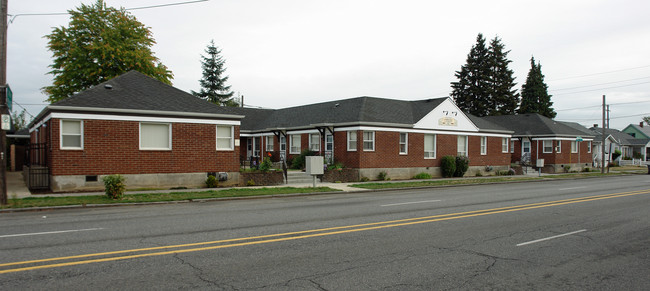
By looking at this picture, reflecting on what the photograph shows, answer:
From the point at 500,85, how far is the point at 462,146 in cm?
3215

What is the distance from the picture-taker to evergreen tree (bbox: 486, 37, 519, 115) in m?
59.7

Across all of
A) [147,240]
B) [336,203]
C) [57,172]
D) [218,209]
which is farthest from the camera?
[57,172]

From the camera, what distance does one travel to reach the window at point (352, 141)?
26.4m

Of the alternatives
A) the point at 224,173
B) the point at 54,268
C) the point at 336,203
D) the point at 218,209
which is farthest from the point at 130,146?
the point at 54,268

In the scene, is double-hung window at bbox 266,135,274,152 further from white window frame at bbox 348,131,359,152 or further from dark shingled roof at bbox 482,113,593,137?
dark shingled roof at bbox 482,113,593,137

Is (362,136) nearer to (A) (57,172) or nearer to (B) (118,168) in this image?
(B) (118,168)

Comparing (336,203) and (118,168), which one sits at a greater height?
(118,168)

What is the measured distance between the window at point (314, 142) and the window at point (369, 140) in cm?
421

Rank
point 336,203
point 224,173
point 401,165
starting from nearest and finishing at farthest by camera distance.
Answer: point 336,203 → point 224,173 → point 401,165

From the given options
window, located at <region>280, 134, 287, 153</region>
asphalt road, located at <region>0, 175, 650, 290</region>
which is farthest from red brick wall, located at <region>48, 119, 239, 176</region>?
window, located at <region>280, 134, 287, 153</region>

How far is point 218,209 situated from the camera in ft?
44.0

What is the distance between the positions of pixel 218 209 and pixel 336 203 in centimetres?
436

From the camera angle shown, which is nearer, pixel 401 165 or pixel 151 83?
pixel 151 83

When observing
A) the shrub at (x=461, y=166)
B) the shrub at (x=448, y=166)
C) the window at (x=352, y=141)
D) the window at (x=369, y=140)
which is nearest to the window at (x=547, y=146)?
the shrub at (x=461, y=166)
